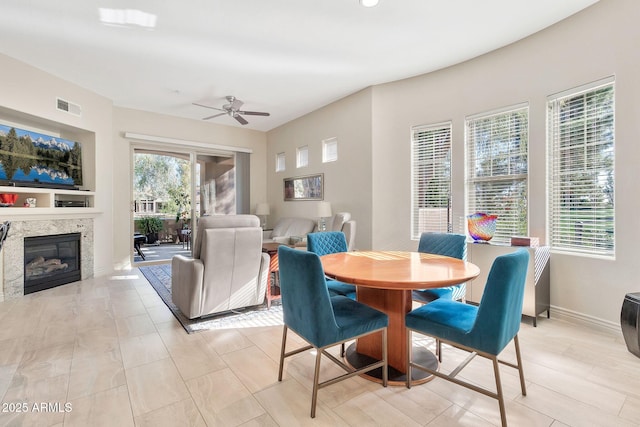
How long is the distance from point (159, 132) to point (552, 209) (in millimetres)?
6575

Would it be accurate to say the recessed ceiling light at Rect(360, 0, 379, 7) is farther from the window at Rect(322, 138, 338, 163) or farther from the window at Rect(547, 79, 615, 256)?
the window at Rect(322, 138, 338, 163)

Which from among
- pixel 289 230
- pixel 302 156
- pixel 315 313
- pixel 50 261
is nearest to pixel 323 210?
pixel 289 230

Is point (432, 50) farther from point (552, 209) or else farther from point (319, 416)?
point (319, 416)

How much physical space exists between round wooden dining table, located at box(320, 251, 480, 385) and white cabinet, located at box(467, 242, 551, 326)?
1.17 m

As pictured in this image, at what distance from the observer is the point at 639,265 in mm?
2584

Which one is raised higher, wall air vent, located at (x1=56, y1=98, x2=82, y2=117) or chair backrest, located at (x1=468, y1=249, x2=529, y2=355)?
wall air vent, located at (x1=56, y1=98, x2=82, y2=117)

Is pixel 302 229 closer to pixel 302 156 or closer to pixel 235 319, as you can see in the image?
pixel 302 156

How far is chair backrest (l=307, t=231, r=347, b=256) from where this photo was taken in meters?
2.94

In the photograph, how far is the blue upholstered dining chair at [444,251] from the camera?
8.15ft

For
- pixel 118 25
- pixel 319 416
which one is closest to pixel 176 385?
pixel 319 416

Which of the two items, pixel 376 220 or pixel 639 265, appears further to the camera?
pixel 376 220

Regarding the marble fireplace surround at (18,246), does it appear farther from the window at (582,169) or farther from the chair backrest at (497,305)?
the window at (582,169)

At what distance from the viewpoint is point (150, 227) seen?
6375 millimetres

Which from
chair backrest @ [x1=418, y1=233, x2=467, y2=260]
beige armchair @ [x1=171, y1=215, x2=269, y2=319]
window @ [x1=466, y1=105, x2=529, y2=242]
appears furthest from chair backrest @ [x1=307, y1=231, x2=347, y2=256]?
window @ [x1=466, y1=105, x2=529, y2=242]
